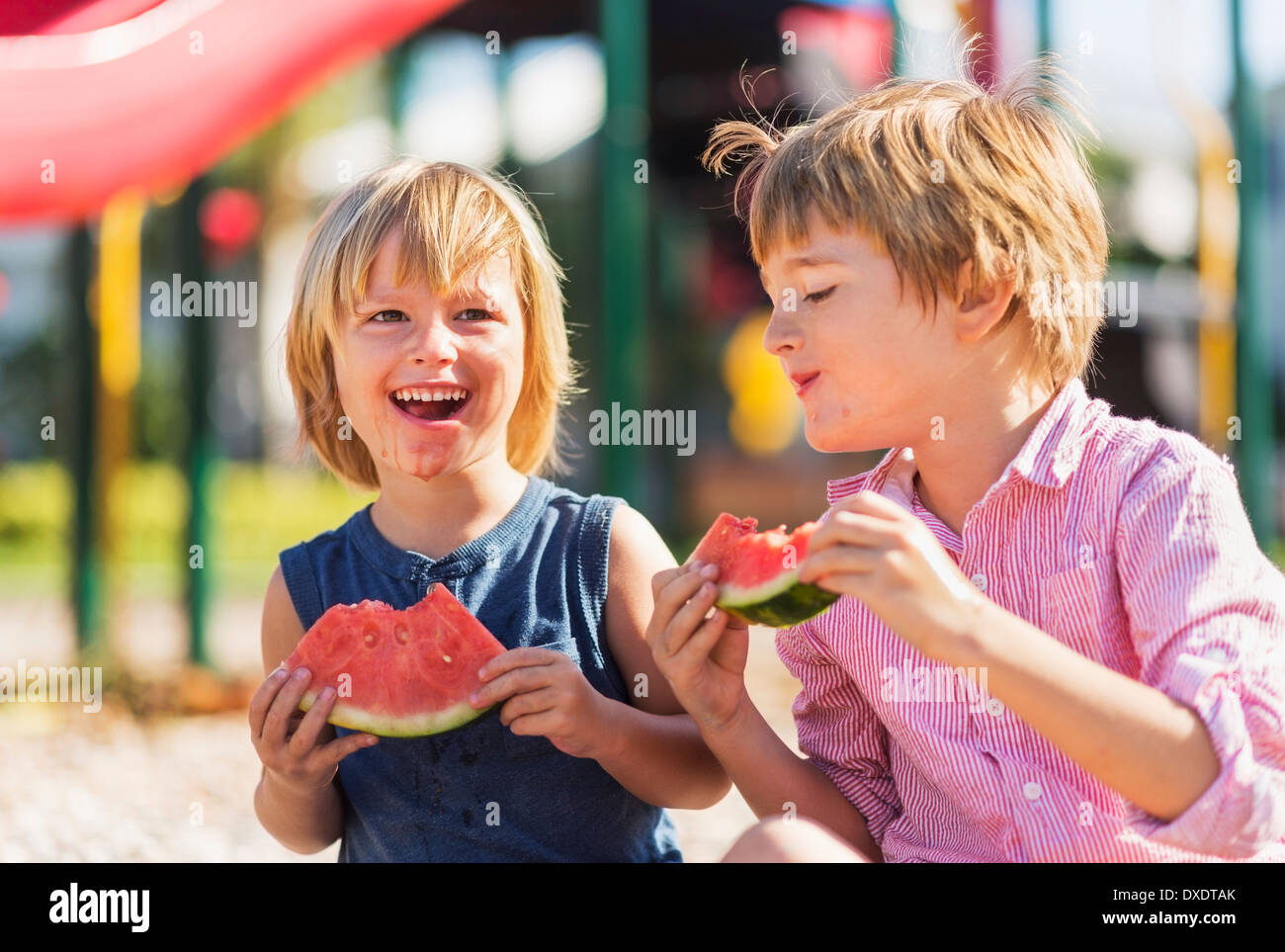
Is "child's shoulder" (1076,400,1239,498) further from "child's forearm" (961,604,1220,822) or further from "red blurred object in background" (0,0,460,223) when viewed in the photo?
"red blurred object in background" (0,0,460,223)

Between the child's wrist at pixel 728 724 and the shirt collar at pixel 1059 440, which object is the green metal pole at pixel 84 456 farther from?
the shirt collar at pixel 1059 440

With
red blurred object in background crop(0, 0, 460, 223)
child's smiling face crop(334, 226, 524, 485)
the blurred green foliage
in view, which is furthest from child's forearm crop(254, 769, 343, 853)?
the blurred green foliage

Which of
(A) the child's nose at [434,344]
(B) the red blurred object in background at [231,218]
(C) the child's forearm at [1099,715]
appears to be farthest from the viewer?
(B) the red blurred object in background at [231,218]

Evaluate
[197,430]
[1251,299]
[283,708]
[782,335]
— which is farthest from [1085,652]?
[1251,299]

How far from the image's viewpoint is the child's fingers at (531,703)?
206 cm

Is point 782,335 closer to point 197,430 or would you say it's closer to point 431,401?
point 431,401

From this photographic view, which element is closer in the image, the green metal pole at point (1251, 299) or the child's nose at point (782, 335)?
the child's nose at point (782, 335)

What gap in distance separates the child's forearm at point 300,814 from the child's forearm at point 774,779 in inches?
30.5

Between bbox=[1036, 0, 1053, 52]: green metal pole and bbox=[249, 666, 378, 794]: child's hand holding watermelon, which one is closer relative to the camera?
bbox=[249, 666, 378, 794]: child's hand holding watermelon

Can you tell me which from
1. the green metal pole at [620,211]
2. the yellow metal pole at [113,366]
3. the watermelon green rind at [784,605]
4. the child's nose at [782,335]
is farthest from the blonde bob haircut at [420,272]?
the yellow metal pole at [113,366]

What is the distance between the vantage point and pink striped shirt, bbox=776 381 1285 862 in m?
1.76

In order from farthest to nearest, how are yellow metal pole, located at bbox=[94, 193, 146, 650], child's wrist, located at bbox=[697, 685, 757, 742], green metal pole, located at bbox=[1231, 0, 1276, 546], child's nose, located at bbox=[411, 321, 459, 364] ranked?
green metal pole, located at bbox=[1231, 0, 1276, 546], yellow metal pole, located at bbox=[94, 193, 146, 650], child's nose, located at bbox=[411, 321, 459, 364], child's wrist, located at bbox=[697, 685, 757, 742]

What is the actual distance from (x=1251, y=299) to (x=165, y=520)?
12.2 meters

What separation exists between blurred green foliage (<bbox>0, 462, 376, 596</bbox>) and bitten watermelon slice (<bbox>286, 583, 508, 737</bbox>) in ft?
28.9
